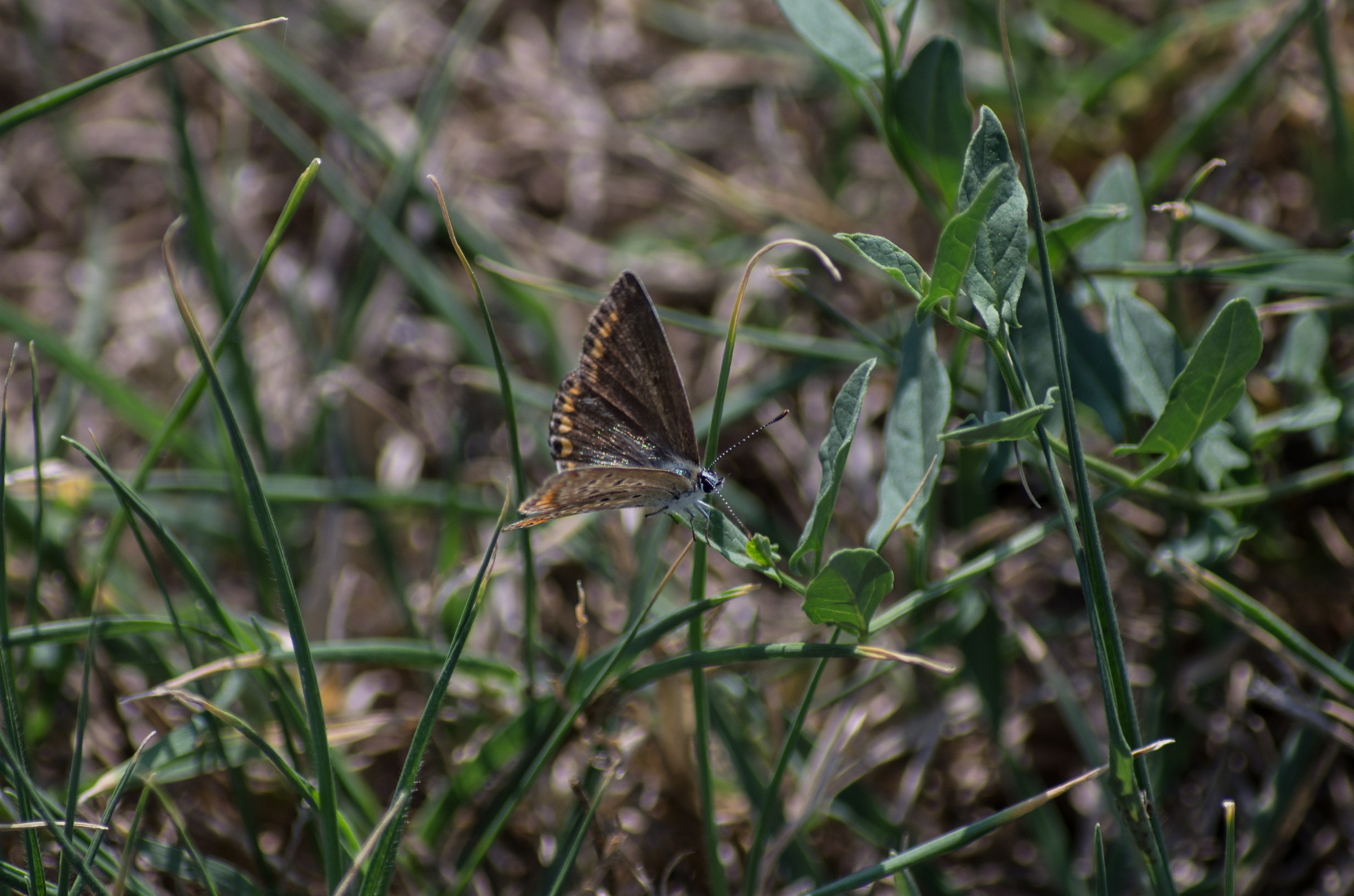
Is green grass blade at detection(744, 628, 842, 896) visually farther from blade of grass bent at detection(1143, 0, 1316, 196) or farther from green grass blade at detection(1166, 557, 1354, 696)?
blade of grass bent at detection(1143, 0, 1316, 196)

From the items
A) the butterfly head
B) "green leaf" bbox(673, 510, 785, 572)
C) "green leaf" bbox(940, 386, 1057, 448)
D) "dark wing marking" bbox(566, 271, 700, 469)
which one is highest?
"green leaf" bbox(940, 386, 1057, 448)

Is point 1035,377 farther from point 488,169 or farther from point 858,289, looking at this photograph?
point 488,169

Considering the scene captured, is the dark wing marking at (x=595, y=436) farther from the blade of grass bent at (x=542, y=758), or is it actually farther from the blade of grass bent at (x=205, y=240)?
the blade of grass bent at (x=205, y=240)

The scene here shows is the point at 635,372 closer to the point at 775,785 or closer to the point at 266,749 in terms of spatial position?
the point at 775,785

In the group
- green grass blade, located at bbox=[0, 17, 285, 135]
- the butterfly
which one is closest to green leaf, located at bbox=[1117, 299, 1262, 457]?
the butterfly

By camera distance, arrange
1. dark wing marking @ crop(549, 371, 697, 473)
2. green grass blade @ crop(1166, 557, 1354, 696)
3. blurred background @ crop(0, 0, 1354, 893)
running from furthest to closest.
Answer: blurred background @ crop(0, 0, 1354, 893)
dark wing marking @ crop(549, 371, 697, 473)
green grass blade @ crop(1166, 557, 1354, 696)

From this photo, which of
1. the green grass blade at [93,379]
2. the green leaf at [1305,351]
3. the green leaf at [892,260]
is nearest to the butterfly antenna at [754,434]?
the green leaf at [892,260]

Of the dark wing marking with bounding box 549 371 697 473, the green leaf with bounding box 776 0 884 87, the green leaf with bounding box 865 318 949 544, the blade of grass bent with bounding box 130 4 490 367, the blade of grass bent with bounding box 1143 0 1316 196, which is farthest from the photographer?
the blade of grass bent with bounding box 130 4 490 367

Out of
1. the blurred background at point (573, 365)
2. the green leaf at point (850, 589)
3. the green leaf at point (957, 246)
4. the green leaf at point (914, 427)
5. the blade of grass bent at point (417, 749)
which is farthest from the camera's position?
the blurred background at point (573, 365)
